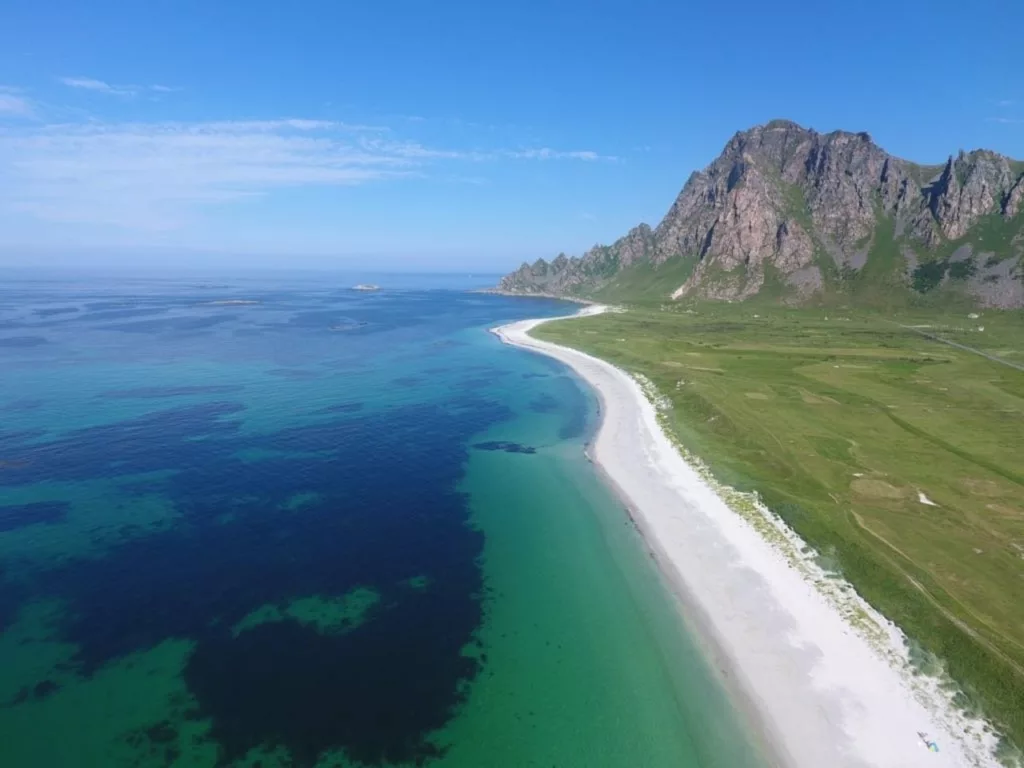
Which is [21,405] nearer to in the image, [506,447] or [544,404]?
[506,447]

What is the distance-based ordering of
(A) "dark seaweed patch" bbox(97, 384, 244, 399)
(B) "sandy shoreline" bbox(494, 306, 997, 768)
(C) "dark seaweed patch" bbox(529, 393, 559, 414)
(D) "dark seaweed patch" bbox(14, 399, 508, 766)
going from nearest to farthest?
(B) "sandy shoreline" bbox(494, 306, 997, 768) → (D) "dark seaweed patch" bbox(14, 399, 508, 766) → (A) "dark seaweed patch" bbox(97, 384, 244, 399) → (C) "dark seaweed patch" bbox(529, 393, 559, 414)

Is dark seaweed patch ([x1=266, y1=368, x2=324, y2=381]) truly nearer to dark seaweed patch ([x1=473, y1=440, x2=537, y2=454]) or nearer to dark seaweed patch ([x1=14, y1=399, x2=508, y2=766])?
dark seaweed patch ([x1=14, y1=399, x2=508, y2=766])

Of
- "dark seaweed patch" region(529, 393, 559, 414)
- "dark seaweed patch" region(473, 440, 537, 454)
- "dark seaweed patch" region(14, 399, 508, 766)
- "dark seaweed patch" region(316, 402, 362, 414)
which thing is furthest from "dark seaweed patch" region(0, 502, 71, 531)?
"dark seaweed patch" region(529, 393, 559, 414)

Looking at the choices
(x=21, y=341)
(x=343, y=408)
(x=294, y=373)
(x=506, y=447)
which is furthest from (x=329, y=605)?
(x=21, y=341)

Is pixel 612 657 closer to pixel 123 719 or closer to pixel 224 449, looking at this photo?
pixel 123 719

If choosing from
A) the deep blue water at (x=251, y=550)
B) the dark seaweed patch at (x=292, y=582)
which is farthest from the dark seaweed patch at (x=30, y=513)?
the dark seaweed patch at (x=292, y=582)

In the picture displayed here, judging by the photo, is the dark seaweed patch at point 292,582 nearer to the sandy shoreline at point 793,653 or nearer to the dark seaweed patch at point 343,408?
the dark seaweed patch at point 343,408

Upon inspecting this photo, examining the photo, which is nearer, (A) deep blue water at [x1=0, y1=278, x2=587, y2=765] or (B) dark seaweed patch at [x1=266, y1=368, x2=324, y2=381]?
(A) deep blue water at [x1=0, y1=278, x2=587, y2=765]
